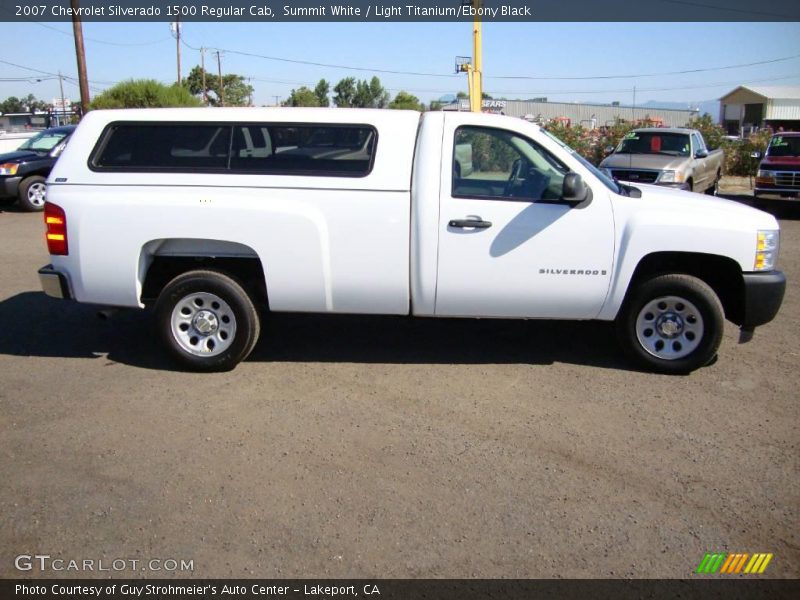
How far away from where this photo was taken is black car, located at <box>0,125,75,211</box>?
1459cm

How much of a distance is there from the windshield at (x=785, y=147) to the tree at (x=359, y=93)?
48437 millimetres

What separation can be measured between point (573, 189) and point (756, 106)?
6998cm

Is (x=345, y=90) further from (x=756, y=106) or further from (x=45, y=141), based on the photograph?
(x=45, y=141)

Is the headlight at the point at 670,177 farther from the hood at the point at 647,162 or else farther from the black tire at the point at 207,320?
the black tire at the point at 207,320

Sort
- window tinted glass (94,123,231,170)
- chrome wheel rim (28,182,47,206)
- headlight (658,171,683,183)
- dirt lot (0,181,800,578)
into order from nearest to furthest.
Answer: dirt lot (0,181,800,578) → window tinted glass (94,123,231,170) → headlight (658,171,683,183) → chrome wheel rim (28,182,47,206)

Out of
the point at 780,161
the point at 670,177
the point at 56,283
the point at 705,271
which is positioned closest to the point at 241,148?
the point at 56,283

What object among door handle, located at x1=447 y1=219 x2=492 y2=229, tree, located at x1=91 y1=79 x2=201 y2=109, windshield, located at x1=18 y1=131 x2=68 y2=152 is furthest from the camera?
tree, located at x1=91 y1=79 x2=201 y2=109

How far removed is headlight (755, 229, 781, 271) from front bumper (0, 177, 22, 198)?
14.2 m

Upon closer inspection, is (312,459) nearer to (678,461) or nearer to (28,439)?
(28,439)

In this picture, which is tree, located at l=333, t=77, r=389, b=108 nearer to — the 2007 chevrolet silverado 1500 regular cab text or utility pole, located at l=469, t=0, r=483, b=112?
utility pole, located at l=469, t=0, r=483, b=112

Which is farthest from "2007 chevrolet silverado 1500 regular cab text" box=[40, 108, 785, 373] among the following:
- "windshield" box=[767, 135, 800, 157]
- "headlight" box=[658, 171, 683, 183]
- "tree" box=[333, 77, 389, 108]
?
"tree" box=[333, 77, 389, 108]

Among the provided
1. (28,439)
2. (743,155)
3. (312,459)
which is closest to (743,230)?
(312,459)

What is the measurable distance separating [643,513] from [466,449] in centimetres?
111
